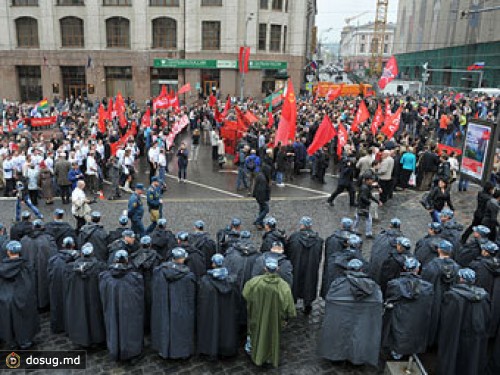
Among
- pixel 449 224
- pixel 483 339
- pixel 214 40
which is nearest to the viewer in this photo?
pixel 483 339

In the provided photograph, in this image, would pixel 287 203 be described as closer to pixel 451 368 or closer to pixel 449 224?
pixel 449 224

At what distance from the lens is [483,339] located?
6340 mm

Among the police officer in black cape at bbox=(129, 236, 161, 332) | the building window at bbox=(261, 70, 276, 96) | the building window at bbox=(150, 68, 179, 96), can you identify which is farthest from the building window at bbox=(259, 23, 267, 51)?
the police officer in black cape at bbox=(129, 236, 161, 332)

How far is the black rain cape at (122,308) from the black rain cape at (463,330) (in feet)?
14.0

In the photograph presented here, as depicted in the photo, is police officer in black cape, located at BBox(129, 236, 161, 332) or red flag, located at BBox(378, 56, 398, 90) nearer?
police officer in black cape, located at BBox(129, 236, 161, 332)

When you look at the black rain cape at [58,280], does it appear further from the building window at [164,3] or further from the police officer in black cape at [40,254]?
the building window at [164,3]

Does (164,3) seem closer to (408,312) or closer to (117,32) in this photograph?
(117,32)

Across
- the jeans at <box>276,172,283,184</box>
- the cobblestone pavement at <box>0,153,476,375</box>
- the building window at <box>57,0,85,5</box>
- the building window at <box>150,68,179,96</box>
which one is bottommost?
the cobblestone pavement at <box>0,153,476,375</box>

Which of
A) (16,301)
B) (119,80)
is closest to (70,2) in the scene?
(119,80)

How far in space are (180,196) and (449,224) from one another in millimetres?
9101

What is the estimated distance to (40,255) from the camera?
313 inches

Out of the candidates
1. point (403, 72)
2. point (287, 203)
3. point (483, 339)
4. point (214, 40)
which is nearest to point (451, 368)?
point (483, 339)

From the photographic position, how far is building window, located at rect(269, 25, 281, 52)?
1769 inches

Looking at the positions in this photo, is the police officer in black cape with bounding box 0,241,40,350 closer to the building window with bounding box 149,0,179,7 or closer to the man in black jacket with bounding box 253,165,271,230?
the man in black jacket with bounding box 253,165,271,230
